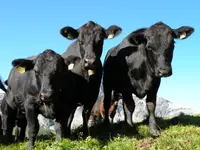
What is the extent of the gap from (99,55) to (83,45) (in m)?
0.57

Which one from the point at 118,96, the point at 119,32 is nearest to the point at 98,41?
the point at 119,32

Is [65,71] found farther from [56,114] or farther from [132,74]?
[132,74]

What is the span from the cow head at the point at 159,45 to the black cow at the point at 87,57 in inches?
42.4

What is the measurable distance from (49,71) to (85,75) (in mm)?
1877

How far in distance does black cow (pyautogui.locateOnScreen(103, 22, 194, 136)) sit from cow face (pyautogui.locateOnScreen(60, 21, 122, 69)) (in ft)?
2.48

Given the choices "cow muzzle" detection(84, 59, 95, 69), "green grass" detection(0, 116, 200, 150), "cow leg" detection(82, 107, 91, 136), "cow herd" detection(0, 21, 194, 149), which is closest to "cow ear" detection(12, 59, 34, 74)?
"cow herd" detection(0, 21, 194, 149)

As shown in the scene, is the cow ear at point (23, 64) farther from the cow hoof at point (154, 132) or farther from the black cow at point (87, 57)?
the cow hoof at point (154, 132)

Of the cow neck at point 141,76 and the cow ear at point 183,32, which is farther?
the cow ear at point 183,32

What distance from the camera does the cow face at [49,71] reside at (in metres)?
8.82

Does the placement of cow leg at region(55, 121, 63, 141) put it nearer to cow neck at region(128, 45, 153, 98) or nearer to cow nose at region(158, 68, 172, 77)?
cow neck at region(128, 45, 153, 98)

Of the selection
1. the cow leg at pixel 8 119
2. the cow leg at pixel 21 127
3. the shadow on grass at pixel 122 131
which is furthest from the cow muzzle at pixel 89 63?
the cow leg at pixel 8 119

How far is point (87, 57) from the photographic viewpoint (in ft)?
32.9

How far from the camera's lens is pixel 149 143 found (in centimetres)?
880

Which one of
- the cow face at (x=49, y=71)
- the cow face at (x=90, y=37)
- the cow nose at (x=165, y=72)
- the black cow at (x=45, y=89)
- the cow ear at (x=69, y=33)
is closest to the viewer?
the cow face at (x=49, y=71)
